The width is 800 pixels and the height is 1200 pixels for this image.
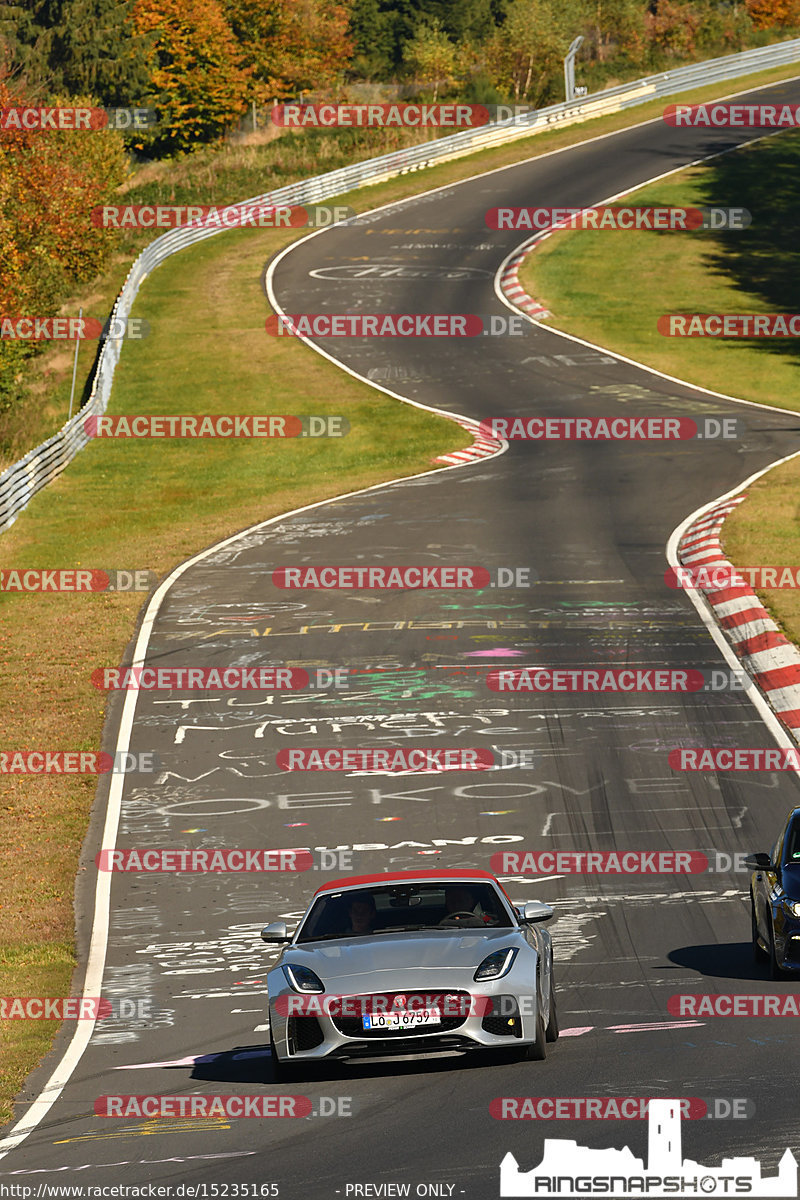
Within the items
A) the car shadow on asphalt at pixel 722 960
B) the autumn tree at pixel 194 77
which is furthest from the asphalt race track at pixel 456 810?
the autumn tree at pixel 194 77

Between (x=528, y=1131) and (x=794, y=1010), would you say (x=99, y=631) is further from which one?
(x=528, y=1131)

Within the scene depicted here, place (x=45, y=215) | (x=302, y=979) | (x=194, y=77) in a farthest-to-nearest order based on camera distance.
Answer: (x=194, y=77), (x=45, y=215), (x=302, y=979)

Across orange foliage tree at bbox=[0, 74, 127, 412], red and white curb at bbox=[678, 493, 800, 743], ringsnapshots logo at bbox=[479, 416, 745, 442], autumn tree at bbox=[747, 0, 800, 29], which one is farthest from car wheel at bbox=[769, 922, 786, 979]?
autumn tree at bbox=[747, 0, 800, 29]

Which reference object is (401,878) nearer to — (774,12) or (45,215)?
(45,215)

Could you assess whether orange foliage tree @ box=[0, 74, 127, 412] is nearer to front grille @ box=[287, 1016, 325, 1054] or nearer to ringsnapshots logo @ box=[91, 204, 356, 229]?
ringsnapshots logo @ box=[91, 204, 356, 229]

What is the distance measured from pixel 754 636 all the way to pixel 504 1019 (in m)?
15.5

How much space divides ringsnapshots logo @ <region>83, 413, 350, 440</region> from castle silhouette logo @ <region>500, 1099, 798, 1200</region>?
37410 millimetres

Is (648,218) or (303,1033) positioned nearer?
(303,1033)

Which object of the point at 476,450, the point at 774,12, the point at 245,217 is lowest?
the point at 476,450

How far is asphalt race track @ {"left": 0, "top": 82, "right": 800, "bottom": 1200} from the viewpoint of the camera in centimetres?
927

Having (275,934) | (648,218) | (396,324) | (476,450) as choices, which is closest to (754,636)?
(275,934)

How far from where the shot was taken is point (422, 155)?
253 ft

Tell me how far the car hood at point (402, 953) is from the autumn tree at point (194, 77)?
84.7 metres

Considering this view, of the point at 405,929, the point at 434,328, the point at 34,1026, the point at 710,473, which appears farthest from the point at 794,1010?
the point at 434,328
